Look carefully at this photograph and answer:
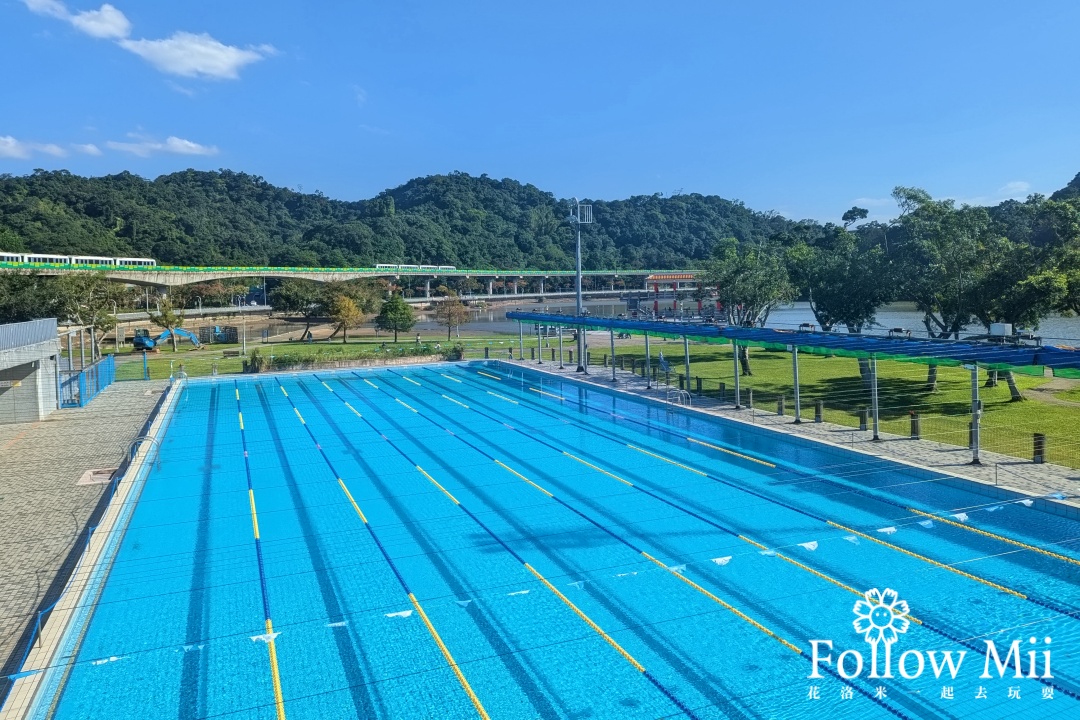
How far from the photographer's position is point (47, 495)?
13.6 m

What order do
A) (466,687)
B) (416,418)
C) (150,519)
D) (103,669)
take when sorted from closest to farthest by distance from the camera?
(466,687) → (103,669) → (150,519) → (416,418)

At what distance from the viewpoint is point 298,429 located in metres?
20.3

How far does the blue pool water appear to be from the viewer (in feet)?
23.2

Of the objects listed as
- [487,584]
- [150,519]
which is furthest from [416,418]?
[487,584]

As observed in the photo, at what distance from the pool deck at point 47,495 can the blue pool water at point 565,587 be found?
0.76 m

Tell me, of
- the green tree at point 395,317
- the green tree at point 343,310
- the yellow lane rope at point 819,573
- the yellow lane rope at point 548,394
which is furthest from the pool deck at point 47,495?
the green tree at point 395,317

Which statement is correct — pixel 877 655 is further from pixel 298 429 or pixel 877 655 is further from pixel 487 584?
pixel 298 429

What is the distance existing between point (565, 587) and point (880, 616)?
12.1 ft

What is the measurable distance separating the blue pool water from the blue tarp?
8.40 feet

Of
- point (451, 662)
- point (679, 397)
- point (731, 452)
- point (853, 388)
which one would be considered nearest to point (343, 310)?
point (679, 397)

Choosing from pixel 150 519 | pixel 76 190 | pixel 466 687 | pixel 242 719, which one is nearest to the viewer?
pixel 242 719

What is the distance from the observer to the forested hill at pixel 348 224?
81000 mm

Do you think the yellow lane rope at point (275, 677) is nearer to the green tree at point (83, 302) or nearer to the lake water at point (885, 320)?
the lake water at point (885, 320)

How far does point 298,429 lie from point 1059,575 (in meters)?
17.2
